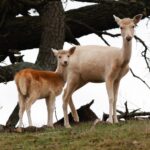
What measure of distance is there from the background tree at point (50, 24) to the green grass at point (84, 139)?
592 centimetres

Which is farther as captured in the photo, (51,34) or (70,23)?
(70,23)

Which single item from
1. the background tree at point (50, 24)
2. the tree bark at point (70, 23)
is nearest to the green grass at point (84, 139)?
the background tree at point (50, 24)

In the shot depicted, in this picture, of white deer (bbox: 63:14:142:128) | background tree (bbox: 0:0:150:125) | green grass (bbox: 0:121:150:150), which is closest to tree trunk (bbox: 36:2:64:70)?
background tree (bbox: 0:0:150:125)

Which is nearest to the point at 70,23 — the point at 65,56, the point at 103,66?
the point at 65,56

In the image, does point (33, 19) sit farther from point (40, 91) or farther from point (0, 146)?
point (0, 146)

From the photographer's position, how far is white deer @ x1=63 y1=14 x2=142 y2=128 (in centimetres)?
1358

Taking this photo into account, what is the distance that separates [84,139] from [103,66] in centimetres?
293

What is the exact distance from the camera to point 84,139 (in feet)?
36.4

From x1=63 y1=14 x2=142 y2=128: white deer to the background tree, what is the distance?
3.48 m

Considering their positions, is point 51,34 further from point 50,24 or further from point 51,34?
point 50,24

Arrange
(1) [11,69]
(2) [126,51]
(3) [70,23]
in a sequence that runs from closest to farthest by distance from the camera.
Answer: (2) [126,51], (1) [11,69], (3) [70,23]

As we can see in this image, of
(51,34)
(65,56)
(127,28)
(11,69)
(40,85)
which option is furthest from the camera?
(51,34)

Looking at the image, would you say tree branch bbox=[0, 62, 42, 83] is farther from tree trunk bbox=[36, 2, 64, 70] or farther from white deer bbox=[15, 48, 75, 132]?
white deer bbox=[15, 48, 75, 132]

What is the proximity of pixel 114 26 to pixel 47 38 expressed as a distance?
267 cm
